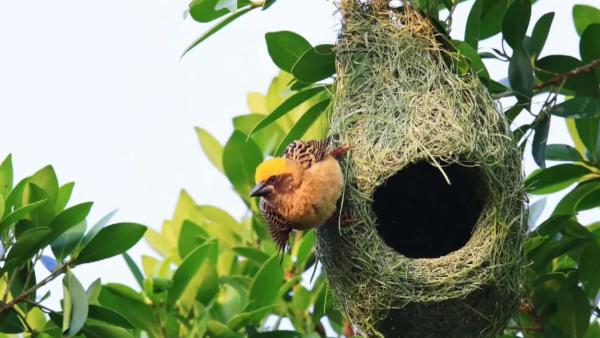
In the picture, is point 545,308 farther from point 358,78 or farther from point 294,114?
point 294,114

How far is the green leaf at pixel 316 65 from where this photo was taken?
3736 mm

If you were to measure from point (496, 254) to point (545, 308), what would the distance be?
1.72 feet

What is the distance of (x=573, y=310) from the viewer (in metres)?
3.93

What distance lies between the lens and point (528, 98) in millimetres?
3744

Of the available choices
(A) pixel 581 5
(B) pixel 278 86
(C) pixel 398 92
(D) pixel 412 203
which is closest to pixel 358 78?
(C) pixel 398 92

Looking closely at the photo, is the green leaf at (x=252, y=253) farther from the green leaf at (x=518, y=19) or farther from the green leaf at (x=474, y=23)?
the green leaf at (x=518, y=19)

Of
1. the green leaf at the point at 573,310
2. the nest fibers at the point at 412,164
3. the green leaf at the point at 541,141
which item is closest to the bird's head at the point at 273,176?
the nest fibers at the point at 412,164

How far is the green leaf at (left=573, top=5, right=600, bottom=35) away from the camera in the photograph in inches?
161

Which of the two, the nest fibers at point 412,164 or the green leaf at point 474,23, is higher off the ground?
the green leaf at point 474,23

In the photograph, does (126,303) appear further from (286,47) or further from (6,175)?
(286,47)

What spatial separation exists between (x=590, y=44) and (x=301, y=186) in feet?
3.55

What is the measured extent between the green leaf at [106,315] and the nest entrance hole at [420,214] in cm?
89

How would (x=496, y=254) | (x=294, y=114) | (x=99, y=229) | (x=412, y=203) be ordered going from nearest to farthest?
1. (x=496, y=254)
2. (x=99, y=229)
3. (x=412, y=203)
4. (x=294, y=114)

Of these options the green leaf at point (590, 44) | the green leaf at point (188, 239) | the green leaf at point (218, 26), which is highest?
the green leaf at point (218, 26)
